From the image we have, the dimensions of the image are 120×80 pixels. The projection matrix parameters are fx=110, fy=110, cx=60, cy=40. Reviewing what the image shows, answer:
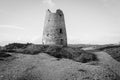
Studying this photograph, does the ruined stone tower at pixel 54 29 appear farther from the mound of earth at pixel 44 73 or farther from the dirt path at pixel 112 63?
the mound of earth at pixel 44 73

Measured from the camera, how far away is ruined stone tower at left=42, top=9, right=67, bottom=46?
2234 centimetres

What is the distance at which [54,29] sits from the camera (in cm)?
2250

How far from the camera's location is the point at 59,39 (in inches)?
886

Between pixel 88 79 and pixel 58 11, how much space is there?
58.2 ft

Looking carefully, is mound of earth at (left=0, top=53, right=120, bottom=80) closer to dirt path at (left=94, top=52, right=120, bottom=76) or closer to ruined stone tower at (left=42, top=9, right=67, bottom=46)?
dirt path at (left=94, top=52, right=120, bottom=76)

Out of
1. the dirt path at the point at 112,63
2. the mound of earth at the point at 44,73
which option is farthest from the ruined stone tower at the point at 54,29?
the mound of earth at the point at 44,73

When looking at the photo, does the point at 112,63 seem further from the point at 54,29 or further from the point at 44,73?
the point at 54,29

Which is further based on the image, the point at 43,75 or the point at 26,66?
the point at 26,66

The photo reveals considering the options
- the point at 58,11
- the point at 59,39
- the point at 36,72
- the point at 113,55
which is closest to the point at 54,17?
the point at 58,11

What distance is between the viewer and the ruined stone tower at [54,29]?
880 inches

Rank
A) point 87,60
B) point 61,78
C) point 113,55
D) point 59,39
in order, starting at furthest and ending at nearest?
1. point 59,39
2. point 113,55
3. point 87,60
4. point 61,78

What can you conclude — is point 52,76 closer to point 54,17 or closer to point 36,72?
point 36,72

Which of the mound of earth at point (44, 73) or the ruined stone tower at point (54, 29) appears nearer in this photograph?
the mound of earth at point (44, 73)

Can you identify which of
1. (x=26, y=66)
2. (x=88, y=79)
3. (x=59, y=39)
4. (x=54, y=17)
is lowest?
(x=88, y=79)
